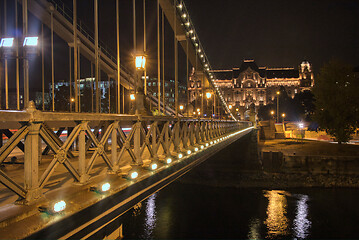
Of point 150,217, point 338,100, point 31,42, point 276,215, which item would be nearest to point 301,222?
point 276,215

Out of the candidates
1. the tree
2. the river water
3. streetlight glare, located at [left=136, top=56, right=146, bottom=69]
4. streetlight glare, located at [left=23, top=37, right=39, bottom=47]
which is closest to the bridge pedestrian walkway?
the river water

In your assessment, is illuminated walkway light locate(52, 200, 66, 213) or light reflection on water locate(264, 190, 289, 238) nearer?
illuminated walkway light locate(52, 200, 66, 213)

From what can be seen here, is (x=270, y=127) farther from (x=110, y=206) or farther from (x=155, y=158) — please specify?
(x=110, y=206)

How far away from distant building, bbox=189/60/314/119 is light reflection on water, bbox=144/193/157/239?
162 m

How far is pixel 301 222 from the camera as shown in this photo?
618cm

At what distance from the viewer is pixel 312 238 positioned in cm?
524

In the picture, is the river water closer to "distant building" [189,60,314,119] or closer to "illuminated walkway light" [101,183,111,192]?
"illuminated walkway light" [101,183,111,192]

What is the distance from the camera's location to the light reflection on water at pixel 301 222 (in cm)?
548

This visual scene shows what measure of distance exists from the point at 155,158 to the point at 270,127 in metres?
43.9

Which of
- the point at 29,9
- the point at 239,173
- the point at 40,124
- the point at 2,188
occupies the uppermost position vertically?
the point at 29,9

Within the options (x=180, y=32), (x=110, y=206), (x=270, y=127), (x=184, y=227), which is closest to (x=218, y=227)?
(x=184, y=227)

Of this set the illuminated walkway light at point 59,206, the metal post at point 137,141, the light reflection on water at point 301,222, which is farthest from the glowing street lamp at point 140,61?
the illuminated walkway light at point 59,206

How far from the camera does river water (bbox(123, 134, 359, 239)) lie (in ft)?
17.9

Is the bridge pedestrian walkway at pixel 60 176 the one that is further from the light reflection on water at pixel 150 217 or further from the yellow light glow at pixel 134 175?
the light reflection on water at pixel 150 217
